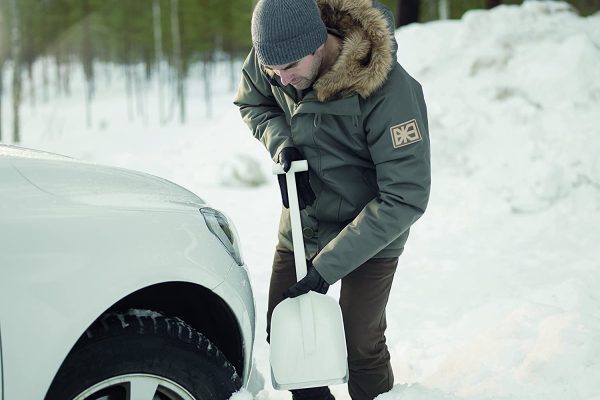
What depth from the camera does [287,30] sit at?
6.89 ft

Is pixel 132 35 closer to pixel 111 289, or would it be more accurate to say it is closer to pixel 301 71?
pixel 301 71

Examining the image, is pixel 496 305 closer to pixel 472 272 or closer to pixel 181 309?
pixel 472 272

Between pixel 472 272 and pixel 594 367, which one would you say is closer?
pixel 594 367

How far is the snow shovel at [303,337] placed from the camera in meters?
2.32

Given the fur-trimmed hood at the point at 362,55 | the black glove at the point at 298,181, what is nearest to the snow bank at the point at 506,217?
the black glove at the point at 298,181

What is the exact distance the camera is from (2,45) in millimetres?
34469

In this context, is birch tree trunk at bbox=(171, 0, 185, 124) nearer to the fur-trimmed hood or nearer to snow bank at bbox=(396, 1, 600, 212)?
snow bank at bbox=(396, 1, 600, 212)

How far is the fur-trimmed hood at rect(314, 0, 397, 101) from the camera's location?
7.10 ft

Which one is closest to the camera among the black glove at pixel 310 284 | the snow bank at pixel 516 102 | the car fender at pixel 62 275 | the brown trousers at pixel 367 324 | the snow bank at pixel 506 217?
the car fender at pixel 62 275

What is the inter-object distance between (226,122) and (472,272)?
7.57m

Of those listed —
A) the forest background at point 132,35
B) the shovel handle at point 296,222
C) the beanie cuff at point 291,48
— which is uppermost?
the beanie cuff at point 291,48

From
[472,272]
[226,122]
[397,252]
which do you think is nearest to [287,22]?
[397,252]

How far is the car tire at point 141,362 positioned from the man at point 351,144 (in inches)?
19.8

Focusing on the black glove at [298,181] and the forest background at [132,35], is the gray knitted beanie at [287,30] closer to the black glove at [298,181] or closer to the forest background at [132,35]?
the black glove at [298,181]
